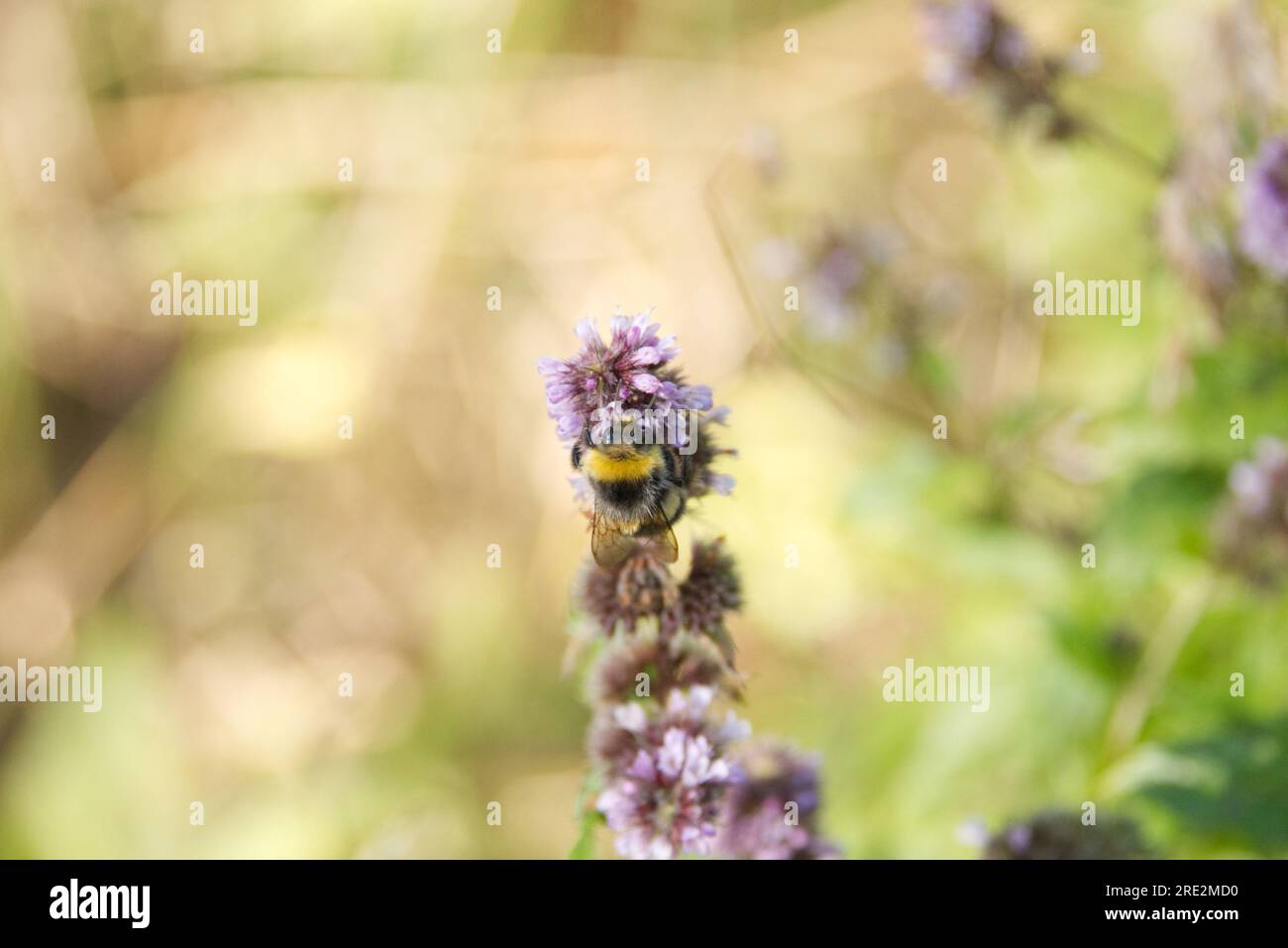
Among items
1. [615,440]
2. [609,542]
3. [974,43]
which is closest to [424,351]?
[974,43]

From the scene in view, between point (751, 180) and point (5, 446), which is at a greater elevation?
point (751, 180)

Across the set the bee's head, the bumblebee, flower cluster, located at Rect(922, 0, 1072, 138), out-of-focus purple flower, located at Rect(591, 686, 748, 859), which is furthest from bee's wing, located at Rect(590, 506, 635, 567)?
flower cluster, located at Rect(922, 0, 1072, 138)

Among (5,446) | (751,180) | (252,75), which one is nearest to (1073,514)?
(751,180)

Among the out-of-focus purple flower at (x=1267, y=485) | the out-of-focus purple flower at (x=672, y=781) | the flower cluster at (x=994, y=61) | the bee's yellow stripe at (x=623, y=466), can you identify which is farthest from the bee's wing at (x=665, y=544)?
the flower cluster at (x=994, y=61)

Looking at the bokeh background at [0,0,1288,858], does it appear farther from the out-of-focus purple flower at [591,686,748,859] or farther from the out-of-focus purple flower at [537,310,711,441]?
the out-of-focus purple flower at [537,310,711,441]

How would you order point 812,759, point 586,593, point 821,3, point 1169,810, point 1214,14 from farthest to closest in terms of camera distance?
point 821,3
point 1214,14
point 1169,810
point 812,759
point 586,593

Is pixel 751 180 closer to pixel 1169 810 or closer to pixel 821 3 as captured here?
pixel 821 3

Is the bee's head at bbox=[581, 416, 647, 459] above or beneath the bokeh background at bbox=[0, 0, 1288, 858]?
beneath
